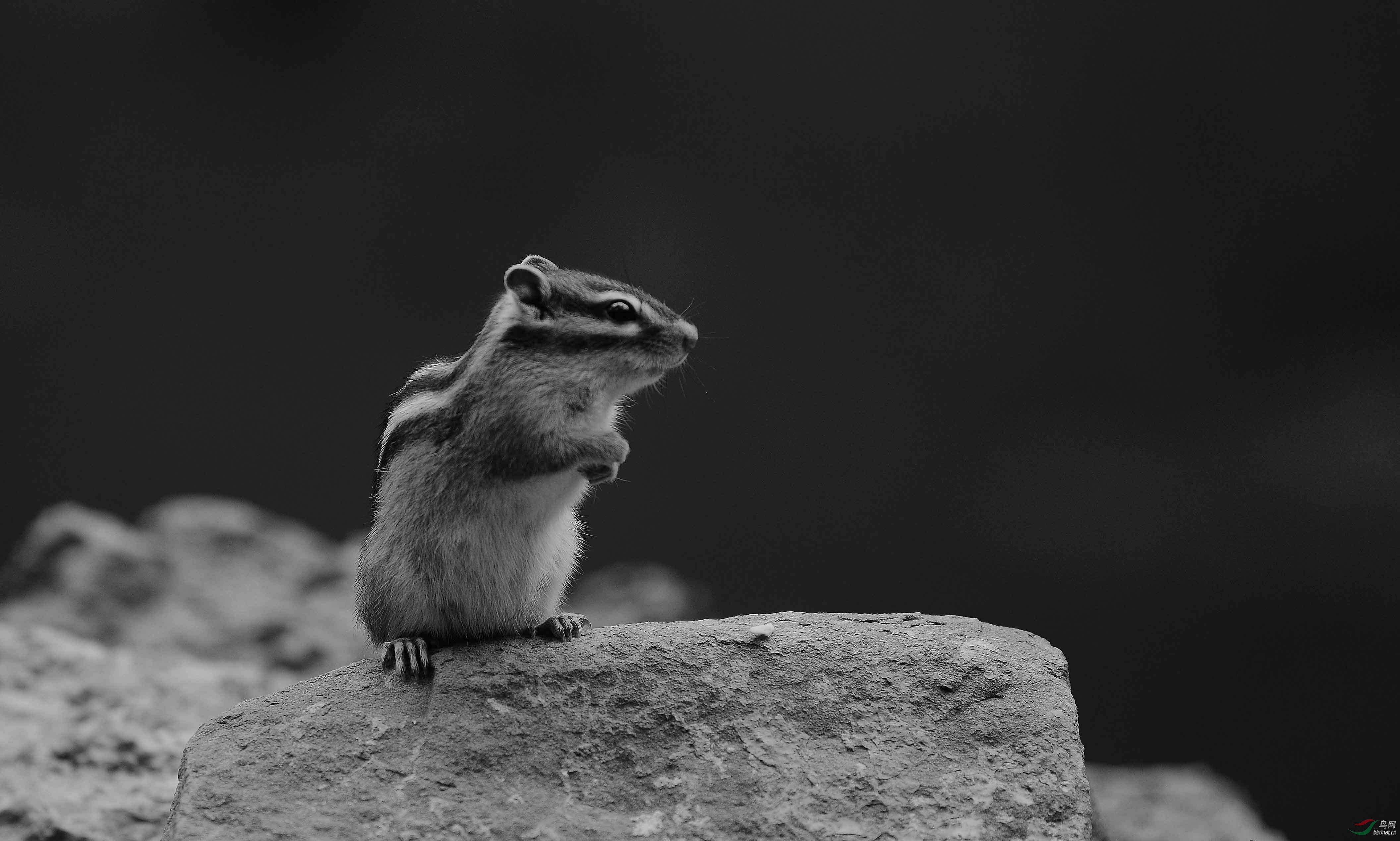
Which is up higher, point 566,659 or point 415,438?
point 415,438

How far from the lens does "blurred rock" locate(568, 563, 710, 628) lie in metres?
6.53

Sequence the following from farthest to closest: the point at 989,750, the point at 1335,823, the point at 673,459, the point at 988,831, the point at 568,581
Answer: the point at 673,459
the point at 1335,823
the point at 568,581
the point at 989,750
the point at 988,831

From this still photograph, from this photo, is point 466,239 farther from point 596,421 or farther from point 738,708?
point 738,708

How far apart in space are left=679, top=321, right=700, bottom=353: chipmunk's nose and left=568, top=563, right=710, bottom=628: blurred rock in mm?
3042

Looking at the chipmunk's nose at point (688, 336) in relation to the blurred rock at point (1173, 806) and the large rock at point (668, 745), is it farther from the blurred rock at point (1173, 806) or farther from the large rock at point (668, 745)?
the blurred rock at point (1173, 806)

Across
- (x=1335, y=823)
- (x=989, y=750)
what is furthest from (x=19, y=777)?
(x=1335, y=823)

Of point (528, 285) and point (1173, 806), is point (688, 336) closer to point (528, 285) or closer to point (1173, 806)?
point (528, 285)

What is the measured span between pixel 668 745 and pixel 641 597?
324 centimetres

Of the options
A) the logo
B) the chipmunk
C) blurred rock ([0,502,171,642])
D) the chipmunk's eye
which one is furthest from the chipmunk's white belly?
the logo

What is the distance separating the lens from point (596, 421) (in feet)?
11.9

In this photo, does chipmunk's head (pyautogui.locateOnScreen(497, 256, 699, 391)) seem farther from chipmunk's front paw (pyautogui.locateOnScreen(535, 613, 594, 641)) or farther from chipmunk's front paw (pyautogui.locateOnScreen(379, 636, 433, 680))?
chipmunk's front paw (pyautogui.locateOnScreen(379, 636, 433, 680))

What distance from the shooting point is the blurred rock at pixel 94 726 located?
4.12 metres

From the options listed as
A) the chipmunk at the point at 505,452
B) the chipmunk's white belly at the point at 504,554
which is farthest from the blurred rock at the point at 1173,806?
the chipmunk at the point at 505,452

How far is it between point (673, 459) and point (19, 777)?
3146mm
